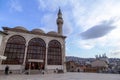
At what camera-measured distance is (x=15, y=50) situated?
78.6 ft

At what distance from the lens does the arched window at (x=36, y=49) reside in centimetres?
2514

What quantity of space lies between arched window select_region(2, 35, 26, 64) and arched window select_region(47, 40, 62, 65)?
5.61 metres

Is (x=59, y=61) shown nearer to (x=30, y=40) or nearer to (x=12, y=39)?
(x=30, y=40)

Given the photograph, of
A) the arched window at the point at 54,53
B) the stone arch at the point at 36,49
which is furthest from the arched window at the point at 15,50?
the arched window at the point at 54,53

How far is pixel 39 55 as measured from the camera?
2575 centimetres

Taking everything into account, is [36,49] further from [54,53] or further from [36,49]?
[54,53]

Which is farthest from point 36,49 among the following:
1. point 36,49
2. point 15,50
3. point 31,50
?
point 15,50

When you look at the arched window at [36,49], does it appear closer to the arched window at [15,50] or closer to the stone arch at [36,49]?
the stone arch at [36,49]

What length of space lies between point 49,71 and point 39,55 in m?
3.88

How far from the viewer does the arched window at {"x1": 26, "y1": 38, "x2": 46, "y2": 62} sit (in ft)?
82.5

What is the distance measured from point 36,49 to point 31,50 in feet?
3.43

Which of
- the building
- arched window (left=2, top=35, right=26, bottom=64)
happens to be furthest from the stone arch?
arched window (left=2, top=35, right=26, bottom=64)

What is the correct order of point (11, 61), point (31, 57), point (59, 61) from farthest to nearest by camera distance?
point (59, 61), point (31, 57), point (11, 61)

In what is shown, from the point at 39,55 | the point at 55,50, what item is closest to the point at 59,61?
the point at 55,50
